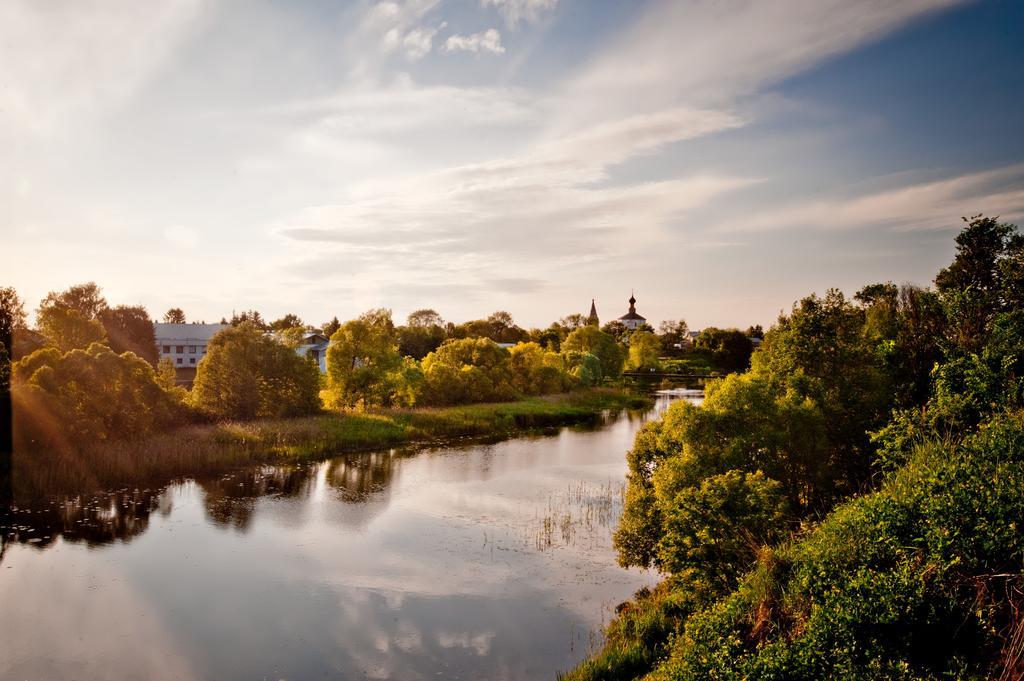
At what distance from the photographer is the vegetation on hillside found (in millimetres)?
8922

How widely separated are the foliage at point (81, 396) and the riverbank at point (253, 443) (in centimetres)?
100

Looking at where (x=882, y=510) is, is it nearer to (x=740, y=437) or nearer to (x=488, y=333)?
(x=740, y=437)

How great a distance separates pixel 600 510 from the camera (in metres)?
26.4

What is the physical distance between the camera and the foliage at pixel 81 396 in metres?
27.9

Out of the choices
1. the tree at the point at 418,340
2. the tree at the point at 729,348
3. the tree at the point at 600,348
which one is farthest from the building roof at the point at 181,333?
the tree at the point at 729,348

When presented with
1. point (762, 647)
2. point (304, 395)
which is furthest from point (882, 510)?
point (304, 395)

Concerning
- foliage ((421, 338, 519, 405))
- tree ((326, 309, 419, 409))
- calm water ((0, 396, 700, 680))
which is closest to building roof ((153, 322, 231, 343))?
foliage ((421, 338, 519, 405))

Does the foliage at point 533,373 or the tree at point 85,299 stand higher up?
the tree at point 85,299

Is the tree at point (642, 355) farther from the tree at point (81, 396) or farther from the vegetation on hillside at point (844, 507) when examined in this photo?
the tree at point (81, 396)

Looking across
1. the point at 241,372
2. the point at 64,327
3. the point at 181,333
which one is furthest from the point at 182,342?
the point at 241,372

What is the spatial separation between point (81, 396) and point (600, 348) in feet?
242

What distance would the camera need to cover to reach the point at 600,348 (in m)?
94.5

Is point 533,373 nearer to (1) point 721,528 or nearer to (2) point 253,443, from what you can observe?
(2) point 253,443

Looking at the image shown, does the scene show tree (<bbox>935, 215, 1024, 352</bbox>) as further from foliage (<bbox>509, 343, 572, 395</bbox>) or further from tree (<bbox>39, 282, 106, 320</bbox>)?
tree (<bbox>39, 282, 106, 320</bbox>)
